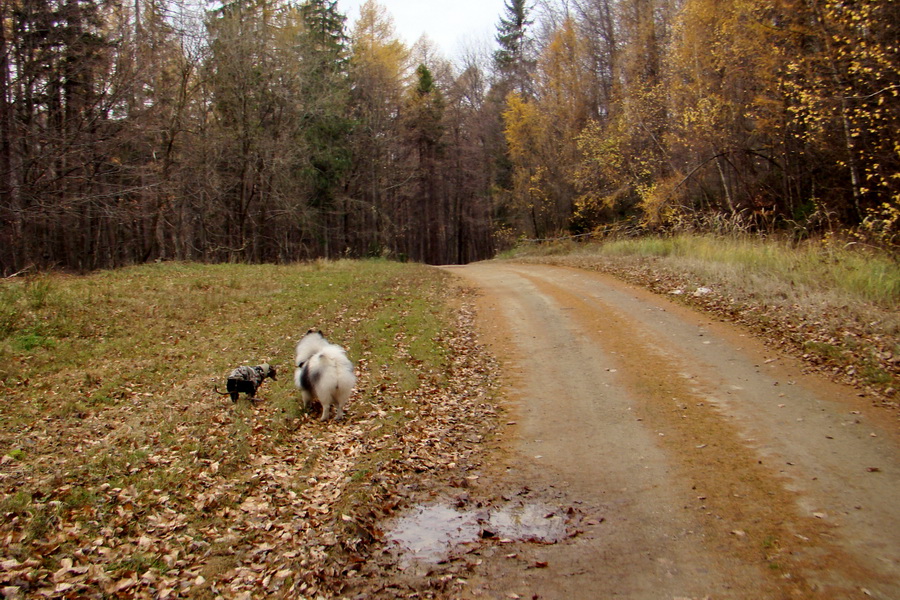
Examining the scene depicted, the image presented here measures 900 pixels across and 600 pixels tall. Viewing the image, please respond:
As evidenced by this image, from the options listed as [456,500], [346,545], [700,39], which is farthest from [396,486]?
[700,39]

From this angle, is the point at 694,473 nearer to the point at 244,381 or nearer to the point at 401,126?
the point at 244,381

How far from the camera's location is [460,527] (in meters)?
5.32

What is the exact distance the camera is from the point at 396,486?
6184mm

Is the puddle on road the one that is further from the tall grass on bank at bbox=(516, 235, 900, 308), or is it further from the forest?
the forest

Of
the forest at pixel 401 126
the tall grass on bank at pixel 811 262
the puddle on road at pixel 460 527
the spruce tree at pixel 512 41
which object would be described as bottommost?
the puddle on road at pixel 460 527

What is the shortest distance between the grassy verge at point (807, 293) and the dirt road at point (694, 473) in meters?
0.65

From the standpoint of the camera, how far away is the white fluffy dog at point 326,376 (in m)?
7.63

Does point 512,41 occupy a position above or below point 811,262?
above

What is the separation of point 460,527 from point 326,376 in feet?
10.0

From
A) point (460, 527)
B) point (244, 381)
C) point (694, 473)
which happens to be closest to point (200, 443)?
point (244, 381)

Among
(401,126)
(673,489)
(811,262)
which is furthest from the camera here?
(401,126)

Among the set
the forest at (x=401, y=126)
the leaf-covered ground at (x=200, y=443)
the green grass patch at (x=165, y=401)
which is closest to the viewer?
the leaf-covered ground at (x=200, y=443)

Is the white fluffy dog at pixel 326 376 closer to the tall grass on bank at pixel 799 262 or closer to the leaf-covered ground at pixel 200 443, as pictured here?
the leaf-covered ground at pixel 200 443

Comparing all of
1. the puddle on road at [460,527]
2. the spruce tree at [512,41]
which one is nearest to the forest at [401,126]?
the spruce tree at [512,41]
